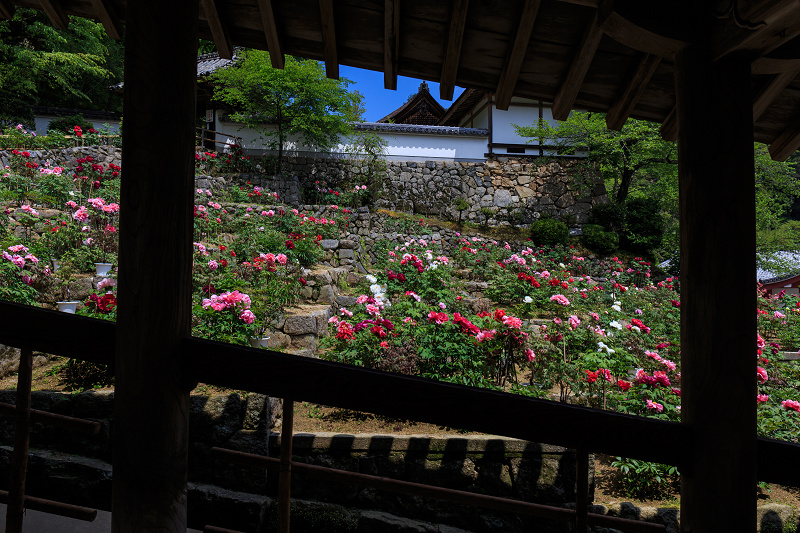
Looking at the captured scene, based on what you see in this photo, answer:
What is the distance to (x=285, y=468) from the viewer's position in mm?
1137

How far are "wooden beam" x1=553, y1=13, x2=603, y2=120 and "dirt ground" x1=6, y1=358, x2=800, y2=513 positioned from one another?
1.90 m

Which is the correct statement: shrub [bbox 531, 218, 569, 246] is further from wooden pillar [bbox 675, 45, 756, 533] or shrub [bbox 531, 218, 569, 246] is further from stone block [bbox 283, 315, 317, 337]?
wooden pillar [bbox 675, 45, 756, 533]

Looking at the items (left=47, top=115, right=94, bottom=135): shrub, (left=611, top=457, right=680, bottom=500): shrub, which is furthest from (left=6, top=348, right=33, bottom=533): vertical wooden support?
(left=47, top=115, right=94, bottom=135): shrub

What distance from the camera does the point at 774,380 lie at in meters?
3.90

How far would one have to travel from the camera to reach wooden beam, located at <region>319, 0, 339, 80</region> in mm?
1490

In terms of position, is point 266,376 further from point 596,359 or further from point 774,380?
point 774,380

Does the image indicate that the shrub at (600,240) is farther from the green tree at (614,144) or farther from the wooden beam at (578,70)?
the wooden beam at (578,70)

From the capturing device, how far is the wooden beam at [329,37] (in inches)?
58.7

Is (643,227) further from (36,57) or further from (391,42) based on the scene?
(36,57)

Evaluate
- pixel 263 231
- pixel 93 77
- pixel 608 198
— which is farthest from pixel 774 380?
pixel 93 77

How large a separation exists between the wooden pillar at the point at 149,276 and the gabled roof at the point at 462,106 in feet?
39.6

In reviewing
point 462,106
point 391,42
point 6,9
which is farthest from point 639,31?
point 462,106

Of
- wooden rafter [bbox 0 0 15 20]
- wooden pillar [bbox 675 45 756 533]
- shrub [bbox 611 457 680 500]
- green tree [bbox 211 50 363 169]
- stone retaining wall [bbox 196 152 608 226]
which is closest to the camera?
wooden pillar [bbox 675 45 756 533]

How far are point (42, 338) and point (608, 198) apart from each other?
47.9 feet
